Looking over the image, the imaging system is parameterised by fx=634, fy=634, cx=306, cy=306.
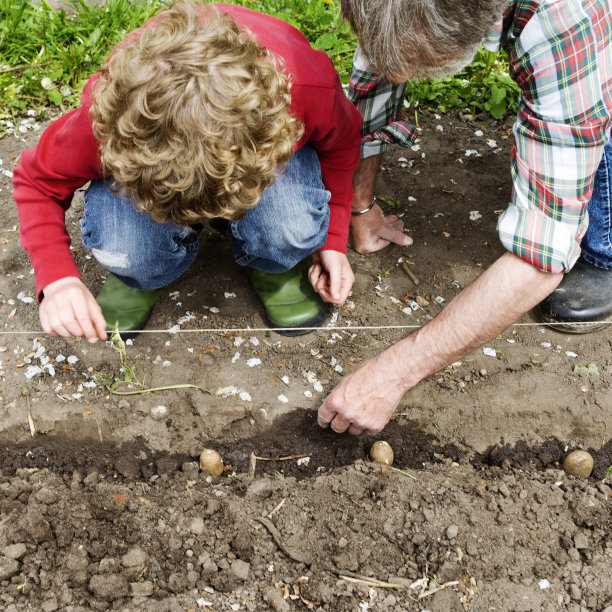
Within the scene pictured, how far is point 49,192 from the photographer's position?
1.78 m

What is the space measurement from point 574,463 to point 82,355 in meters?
1.60

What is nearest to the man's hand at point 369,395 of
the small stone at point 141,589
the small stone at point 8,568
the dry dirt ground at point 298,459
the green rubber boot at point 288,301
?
the dry dirt ground at point 298,459

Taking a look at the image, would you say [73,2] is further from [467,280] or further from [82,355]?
[467,280]

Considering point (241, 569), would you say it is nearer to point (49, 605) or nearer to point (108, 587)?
point (108, 587)

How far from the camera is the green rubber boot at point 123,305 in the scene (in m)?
2.16

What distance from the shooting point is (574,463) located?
188 cm

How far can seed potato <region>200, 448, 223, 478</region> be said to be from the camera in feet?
6.05

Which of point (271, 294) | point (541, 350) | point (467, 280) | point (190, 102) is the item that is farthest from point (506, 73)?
point (190, 102)

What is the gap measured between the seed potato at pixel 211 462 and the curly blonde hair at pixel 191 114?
739mm

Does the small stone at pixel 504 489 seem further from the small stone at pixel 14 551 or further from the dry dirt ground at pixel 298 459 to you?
the small stone at pixel 14 551

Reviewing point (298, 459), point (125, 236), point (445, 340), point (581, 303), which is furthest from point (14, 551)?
point (581, 303)

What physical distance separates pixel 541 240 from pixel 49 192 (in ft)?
4.46

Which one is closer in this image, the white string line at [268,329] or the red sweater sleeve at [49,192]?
the red sweater sleeve at [49,192]

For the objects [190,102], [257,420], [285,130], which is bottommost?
[257,420]
